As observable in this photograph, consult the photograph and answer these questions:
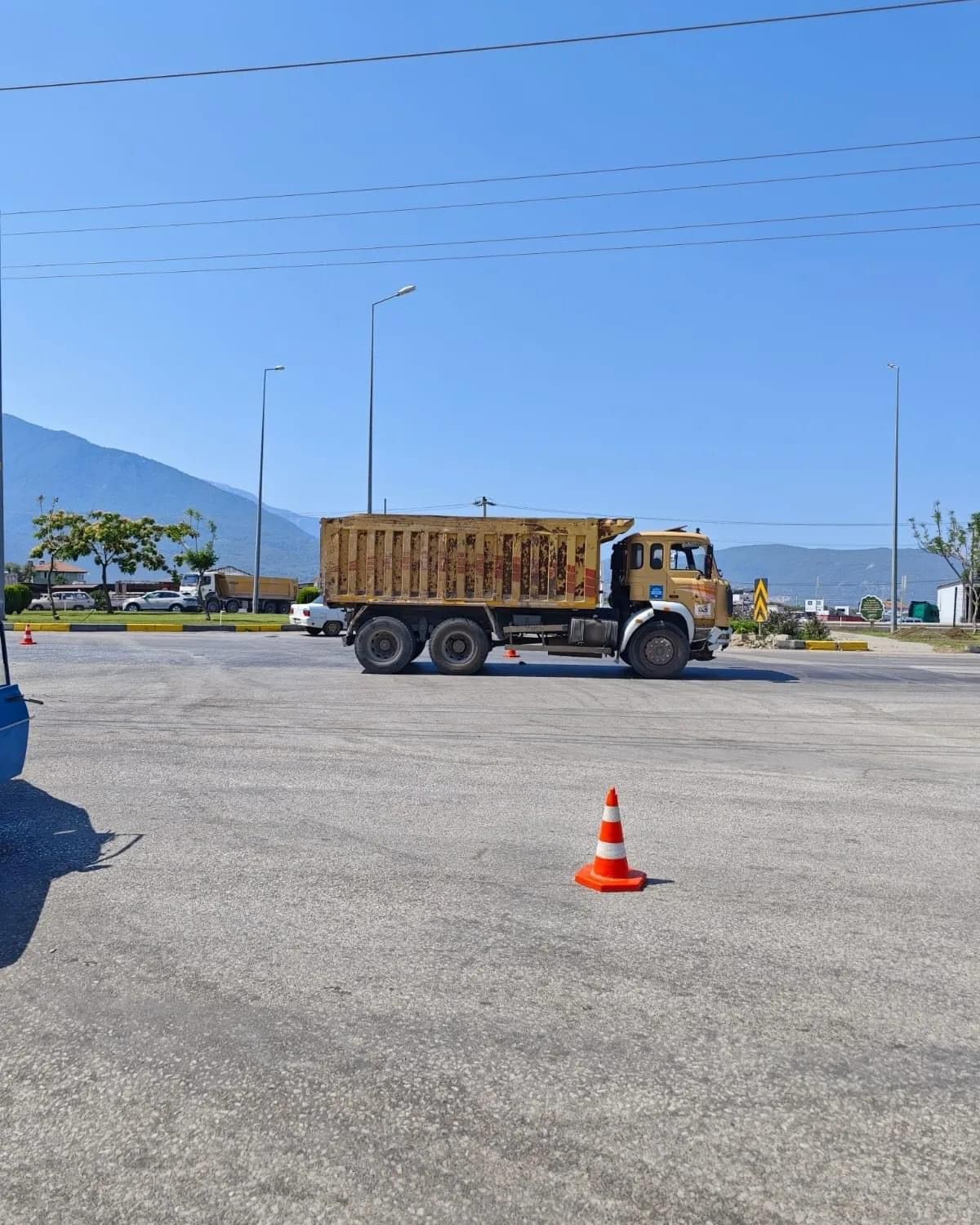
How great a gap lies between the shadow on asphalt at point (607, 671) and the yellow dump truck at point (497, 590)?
20.0 inches

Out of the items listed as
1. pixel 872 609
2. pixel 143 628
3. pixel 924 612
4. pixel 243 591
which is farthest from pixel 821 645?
pixel 243 591

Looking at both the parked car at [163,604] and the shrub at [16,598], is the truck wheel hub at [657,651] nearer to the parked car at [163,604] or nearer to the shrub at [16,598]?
the shrub at [16,598]

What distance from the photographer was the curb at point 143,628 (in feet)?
107

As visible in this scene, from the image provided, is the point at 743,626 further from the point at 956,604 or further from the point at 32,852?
the point at 32,852

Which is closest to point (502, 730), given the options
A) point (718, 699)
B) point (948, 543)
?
point (718, 699)

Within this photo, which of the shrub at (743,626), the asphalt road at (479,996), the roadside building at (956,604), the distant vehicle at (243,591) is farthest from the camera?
the distant vehicle at (243,591)

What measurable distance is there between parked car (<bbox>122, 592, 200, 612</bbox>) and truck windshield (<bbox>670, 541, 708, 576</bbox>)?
148ft

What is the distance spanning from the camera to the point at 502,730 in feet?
38.0

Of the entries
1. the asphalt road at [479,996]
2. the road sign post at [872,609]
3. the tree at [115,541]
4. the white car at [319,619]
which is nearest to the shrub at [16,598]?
the tree at [115,541]

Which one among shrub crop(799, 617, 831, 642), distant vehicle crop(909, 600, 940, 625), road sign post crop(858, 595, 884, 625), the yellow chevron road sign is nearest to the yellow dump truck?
the yellow chevron road sign

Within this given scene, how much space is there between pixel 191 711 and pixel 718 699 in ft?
25.0

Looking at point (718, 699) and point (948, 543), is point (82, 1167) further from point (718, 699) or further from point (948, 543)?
point (948, 543)

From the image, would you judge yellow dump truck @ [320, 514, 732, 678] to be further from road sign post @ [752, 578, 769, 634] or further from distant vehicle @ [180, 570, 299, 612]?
distant vehicle @ [180, 570, 299, 612]

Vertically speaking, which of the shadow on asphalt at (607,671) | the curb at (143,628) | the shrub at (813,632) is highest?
the shrub at (813,632)
